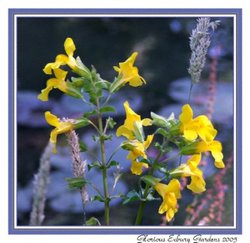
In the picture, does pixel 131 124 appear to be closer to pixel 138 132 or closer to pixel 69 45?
pixel 138 132

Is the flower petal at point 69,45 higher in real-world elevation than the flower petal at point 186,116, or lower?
higher

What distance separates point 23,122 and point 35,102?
6 centimetres

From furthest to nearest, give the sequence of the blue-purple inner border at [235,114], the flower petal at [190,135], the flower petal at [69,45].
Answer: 1. the blue-purple inner border at [235,114]
2. the flower petal at [69,45]
3. the flower petal at [190,135]

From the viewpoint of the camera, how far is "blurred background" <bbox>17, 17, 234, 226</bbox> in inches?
50.9

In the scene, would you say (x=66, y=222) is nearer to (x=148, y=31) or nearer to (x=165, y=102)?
(x=165, y=102)

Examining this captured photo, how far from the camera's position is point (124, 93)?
4.59 ft

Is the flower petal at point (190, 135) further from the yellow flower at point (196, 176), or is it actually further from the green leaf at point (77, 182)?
the green leaf at point (77, 182)

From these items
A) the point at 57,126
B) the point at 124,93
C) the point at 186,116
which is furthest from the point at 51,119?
the point at 124,93

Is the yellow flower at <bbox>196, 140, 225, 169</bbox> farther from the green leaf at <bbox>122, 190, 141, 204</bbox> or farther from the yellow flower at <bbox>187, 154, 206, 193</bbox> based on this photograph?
the green leaf at <bbox>122, 190, 141, 204</bbox>

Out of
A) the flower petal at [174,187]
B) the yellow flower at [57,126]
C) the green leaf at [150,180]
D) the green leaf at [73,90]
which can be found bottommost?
the flower petal at [174,187]

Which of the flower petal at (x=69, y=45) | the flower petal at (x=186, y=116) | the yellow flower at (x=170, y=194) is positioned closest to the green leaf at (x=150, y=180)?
the yellow flower at (x=170, y=194)

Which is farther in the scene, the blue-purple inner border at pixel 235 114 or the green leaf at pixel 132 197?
the blue-purple inner border at pixel 235 114

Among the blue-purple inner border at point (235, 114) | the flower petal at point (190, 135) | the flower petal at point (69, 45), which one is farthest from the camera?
the blue-purple inner border at point (235, 114)

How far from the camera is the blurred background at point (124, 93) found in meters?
1.29
